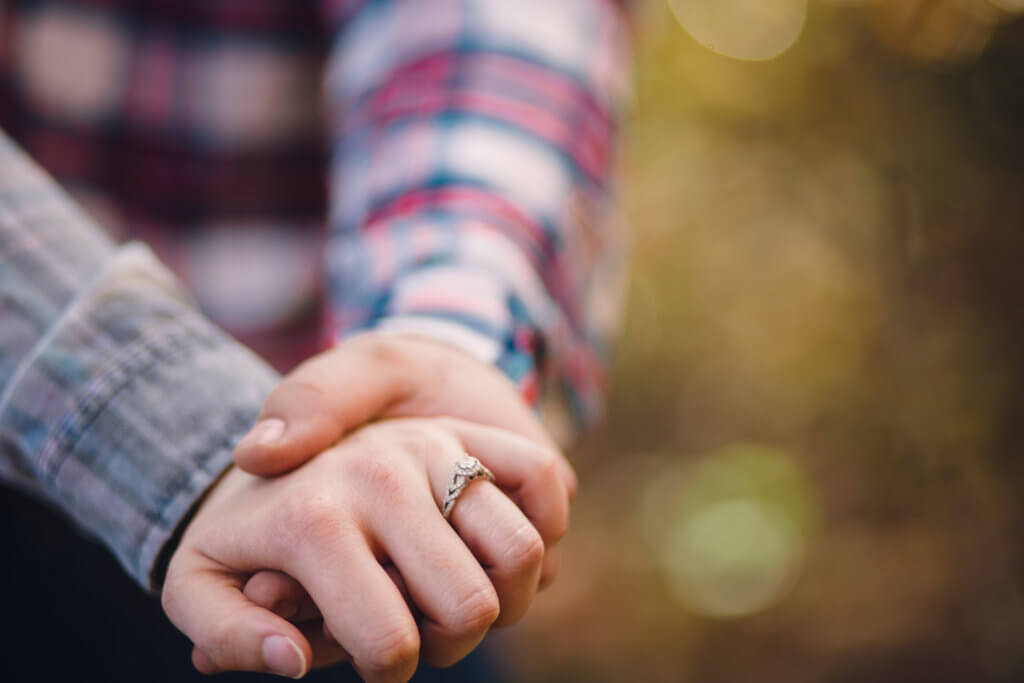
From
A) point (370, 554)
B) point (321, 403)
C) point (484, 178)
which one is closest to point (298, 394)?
point (321, 403)

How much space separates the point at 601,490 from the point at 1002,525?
1263 mm

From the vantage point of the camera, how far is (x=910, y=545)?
2.23m

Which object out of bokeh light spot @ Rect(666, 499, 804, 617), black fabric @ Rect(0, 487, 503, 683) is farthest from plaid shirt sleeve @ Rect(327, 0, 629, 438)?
bokeh light spot @ Rect(666, 499, 804, 617)

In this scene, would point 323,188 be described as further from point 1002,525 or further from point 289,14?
point 1002,525

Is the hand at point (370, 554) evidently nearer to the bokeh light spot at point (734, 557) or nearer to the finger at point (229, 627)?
the finger at point (229, 627)

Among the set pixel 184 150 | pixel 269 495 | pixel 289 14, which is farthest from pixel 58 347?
pixel 289 14

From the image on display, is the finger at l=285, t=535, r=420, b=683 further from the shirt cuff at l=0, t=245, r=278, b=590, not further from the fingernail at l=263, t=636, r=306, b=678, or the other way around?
the shirt cuff at l=0, t=245, r=278, b=590

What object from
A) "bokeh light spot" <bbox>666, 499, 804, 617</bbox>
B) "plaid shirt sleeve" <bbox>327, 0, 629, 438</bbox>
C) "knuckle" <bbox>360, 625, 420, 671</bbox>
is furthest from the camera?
"bokeh light spot" <bbox>666, 499, 804, 617</bbox>

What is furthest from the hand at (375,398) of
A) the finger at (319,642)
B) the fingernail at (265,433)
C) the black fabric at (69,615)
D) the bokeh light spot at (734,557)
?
the bokeh light spot at (734,557)

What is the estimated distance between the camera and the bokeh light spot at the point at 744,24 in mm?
2129

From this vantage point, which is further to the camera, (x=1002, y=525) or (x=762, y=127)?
(x=762, y=127)

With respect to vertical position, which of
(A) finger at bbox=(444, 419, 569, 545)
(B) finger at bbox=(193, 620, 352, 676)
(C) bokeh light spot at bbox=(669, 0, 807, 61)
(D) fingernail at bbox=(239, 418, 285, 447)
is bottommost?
(B) finger at bbox=(193, 620, 352, 676)

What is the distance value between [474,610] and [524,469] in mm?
110

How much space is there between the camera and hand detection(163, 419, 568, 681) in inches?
15.9
